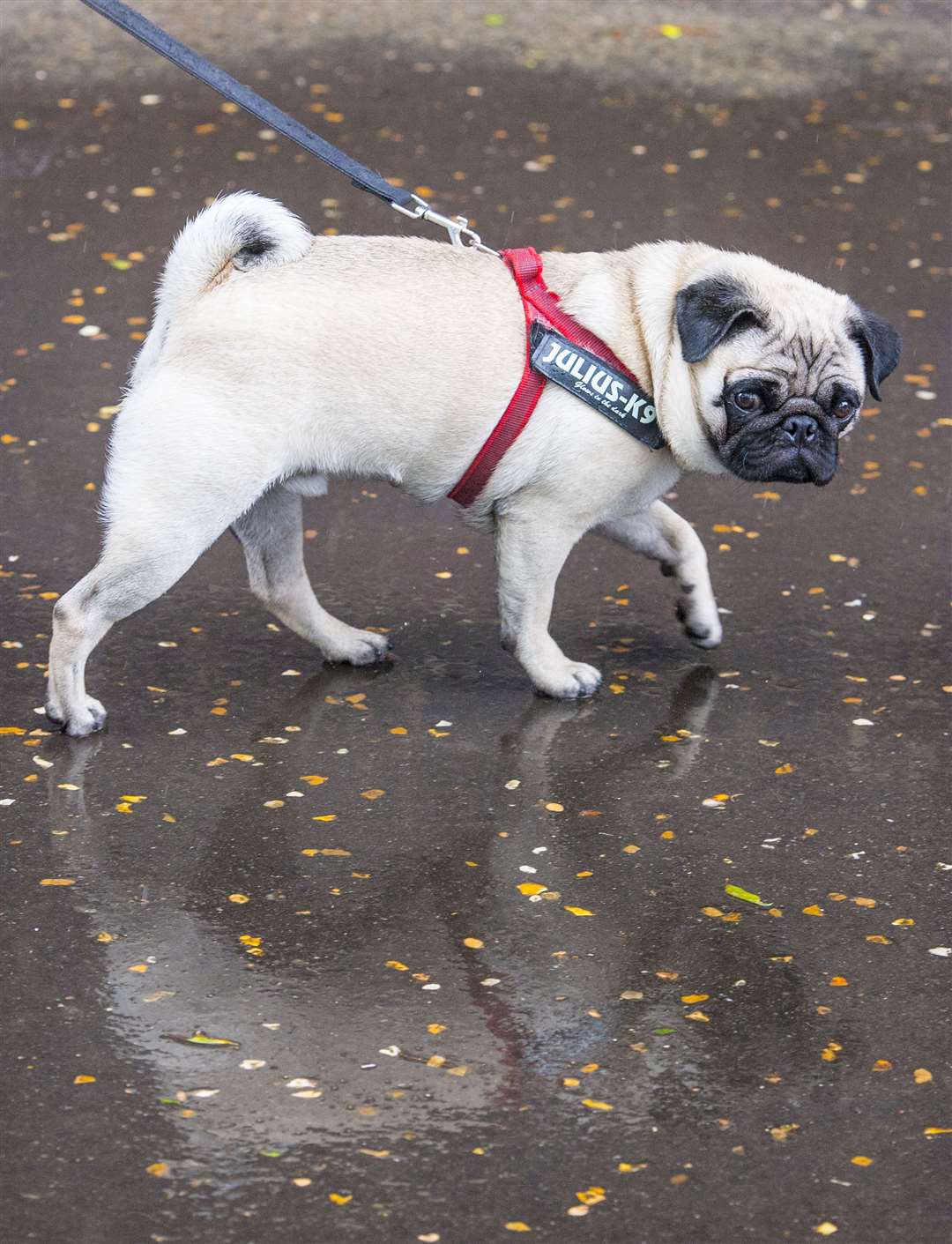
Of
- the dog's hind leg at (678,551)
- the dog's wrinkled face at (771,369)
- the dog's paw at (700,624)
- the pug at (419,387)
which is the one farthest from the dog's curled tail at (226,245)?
the dog's paw at (700,624)

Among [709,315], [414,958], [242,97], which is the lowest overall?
[414,958]

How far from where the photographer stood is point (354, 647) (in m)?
5.96

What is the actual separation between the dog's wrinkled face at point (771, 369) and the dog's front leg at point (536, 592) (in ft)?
1.96

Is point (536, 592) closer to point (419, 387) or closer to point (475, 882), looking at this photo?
point (419, 387)

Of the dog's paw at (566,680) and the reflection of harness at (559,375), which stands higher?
the reflection of harness at (559,375)

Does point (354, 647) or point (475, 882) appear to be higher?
point (475, 882)

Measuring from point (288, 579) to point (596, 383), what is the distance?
1275 millimetres

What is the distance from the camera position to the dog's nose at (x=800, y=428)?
16.8 ft

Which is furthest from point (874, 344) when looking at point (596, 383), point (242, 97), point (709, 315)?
point (242, 97)

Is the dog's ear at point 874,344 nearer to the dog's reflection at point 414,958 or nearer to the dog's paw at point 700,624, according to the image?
the dog's paw at point 700,624

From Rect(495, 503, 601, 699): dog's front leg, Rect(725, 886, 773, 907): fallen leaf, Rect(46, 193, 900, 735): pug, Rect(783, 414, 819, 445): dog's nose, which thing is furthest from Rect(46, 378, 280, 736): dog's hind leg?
Rect(725, 886, 773, 907): fallen leaf

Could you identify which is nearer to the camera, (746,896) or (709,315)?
(746,896)

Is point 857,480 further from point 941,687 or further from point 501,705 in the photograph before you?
point 501,705

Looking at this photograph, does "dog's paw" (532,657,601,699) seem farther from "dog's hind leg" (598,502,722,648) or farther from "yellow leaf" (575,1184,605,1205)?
"yellow leaf" (575,1184,605,1205)
